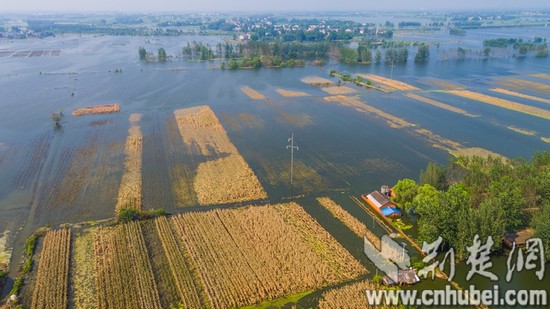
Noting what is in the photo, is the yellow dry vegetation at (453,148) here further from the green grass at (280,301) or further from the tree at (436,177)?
the green grass at (280,301)

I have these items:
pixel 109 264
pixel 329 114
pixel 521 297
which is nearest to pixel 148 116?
pixel 329 114

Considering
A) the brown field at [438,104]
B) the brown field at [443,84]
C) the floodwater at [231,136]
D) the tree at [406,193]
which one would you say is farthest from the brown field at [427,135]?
the brown field at [443,84]

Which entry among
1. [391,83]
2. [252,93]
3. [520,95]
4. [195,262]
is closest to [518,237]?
[195,262]

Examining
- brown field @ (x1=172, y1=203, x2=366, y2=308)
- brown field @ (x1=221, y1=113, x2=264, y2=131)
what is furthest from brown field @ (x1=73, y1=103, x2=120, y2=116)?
brown field @ (x1=172, y1=203, x2=366, y2=308)

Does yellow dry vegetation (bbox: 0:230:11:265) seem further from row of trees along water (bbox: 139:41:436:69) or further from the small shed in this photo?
row of trees along water (bbox: 139:41:436:69)

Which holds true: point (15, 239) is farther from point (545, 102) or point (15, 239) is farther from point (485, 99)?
point (545, 102)

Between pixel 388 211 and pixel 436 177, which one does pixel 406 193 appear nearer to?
pixel 388 211

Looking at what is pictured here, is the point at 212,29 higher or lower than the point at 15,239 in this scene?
higher
